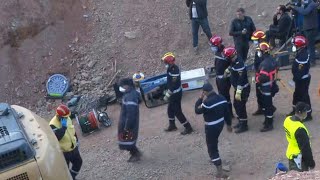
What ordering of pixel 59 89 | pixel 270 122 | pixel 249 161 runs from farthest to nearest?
pixel 59 89 < pixel 270 122 < pixel 249 161

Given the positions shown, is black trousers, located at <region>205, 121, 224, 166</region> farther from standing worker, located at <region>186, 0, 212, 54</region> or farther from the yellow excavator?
standing worker, located at <region>186, 0, 212, 54</region>

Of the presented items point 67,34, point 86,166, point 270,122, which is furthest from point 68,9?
point 270,122

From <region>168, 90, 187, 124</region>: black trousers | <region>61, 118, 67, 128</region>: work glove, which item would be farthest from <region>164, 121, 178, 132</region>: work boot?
<region>61, 118, 67, 128</region>: work glove

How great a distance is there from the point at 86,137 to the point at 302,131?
583 centimetres

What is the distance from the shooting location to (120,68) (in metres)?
16.4

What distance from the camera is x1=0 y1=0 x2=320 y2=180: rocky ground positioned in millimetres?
13750

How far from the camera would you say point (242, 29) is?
15.0 meters

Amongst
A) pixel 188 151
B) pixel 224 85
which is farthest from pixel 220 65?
pixel 188 151

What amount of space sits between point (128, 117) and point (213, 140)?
65.0 inches

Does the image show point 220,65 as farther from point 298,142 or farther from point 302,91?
point 298,142

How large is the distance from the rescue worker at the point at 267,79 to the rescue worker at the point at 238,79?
0.29 m

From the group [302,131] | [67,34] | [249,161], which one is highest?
[67,34]

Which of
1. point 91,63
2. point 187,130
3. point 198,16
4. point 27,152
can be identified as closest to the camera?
point 27,152

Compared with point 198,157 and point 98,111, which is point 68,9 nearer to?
point 98,111
